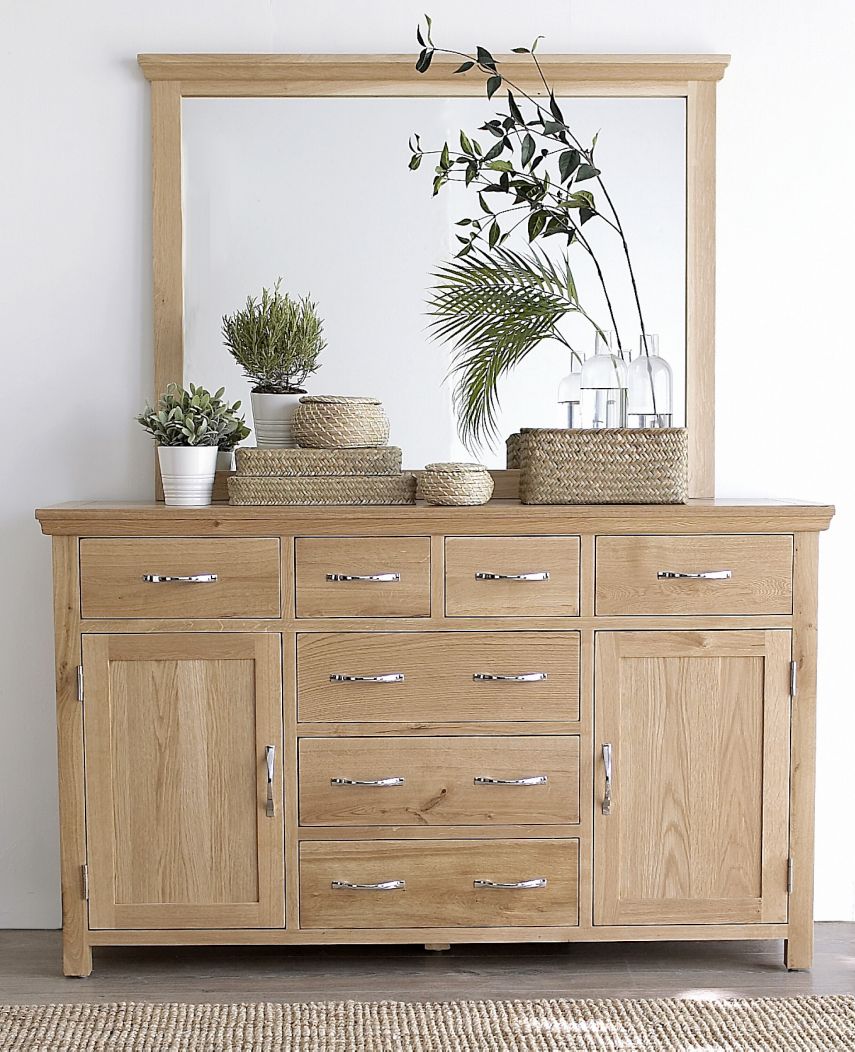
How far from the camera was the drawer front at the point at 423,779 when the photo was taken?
88.5 inches

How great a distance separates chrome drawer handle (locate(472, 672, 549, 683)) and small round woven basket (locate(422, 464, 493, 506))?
0.36m

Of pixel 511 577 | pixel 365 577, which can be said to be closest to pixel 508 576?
pixel 511 577

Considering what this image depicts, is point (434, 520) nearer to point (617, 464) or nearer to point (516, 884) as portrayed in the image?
point (617, 464)

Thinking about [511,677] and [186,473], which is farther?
[186,473]

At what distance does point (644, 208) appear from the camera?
2.61m

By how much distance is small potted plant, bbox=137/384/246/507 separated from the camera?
236cm

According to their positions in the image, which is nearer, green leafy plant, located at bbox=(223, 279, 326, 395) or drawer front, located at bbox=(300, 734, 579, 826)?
drawer front, located at bbox=(300, 734, 579, 826)

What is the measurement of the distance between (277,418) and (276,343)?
17cm

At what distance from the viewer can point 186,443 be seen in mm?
2379

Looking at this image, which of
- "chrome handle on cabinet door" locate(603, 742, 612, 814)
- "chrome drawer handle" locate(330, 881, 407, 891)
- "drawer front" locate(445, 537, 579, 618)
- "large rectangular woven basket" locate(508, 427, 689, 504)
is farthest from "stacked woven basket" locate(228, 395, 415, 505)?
"chrome drawer handle" locate(330, 881, 407, 891)

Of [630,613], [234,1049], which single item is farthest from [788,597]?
[234,1049]

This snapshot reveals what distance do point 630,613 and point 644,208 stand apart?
1.01 meters

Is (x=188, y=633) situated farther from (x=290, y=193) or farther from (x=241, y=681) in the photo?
(x=290, y=193)

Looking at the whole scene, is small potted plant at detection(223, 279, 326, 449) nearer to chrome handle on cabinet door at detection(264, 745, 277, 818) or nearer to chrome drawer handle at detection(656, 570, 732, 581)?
chrome handle on cabinet door at detection(264, 745, 277, 818)
